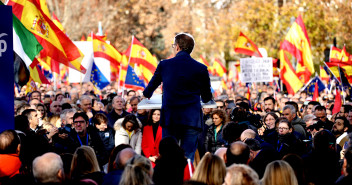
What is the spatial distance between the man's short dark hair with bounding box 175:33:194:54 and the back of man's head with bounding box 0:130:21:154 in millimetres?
2253

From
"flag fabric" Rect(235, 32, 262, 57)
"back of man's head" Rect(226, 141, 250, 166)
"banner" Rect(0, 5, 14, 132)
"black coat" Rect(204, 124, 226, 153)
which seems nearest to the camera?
"back of man's head" Rect(226, 141, 250, 166)

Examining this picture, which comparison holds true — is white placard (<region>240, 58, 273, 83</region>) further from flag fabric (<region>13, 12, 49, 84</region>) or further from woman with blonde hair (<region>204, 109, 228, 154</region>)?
flag fabric (<region>13, 12, 49, 84</region>)

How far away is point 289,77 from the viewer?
67.8ft

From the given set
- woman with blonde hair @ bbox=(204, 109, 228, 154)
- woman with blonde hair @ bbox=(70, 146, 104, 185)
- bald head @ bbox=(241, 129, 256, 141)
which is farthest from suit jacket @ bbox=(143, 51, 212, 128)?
woman with blonde hair @ bbox=(204, 109, 228, 154)

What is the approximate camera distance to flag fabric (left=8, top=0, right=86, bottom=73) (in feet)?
37.7

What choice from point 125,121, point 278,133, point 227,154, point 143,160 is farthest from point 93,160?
point 278,133

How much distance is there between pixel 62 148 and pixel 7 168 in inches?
78.5

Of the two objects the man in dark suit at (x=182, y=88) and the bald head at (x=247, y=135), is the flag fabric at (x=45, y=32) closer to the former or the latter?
the bald head at (x=247, y=135)

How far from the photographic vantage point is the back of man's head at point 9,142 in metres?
7.27

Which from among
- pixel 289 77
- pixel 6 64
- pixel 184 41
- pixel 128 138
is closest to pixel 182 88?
pixel 184 41

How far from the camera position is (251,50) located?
2134 cm

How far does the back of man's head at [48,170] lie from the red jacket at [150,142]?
11.0ft

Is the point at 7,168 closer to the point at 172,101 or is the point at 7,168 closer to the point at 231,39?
the point at 172,101

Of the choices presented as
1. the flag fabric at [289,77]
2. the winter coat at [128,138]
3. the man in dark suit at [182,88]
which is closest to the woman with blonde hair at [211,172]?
the man in dark suit at [182,88]
